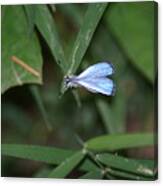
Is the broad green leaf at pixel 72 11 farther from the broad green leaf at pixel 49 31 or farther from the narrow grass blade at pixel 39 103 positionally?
the narrow grass blade at pixel 39 103

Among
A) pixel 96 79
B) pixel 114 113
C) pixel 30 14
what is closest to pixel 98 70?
pixel 96 79

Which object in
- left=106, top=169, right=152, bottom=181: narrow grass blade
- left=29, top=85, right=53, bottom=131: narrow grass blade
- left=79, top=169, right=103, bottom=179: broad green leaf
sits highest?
left=29, top=85, right=53, bottom=131: narrow grass blade

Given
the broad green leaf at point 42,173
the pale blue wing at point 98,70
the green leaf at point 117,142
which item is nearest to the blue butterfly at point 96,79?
the pale blue wing at point 98,70

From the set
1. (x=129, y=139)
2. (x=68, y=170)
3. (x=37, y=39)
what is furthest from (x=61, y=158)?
(x=37, y=39)

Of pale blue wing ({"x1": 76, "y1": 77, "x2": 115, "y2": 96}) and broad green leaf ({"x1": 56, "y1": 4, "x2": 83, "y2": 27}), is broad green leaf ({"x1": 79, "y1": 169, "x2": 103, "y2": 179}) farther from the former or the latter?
broad green leaf ({"x1": 56, "y1": 4, "x2": 83, "y2": 27})

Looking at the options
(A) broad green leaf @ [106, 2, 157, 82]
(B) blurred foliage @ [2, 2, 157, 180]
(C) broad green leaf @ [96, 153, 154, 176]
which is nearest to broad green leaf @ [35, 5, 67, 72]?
(B) blurred foliage @ [2, 2, 157, 180]

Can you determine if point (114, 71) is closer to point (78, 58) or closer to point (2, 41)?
point (78, 58)

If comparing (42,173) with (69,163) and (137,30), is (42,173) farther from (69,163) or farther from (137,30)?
(137,30)
